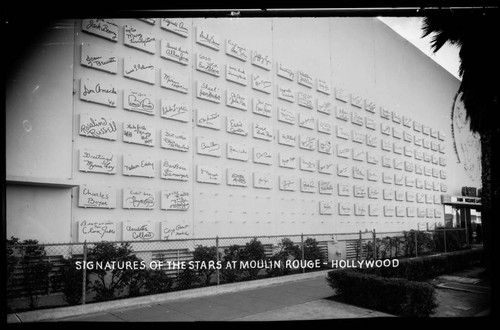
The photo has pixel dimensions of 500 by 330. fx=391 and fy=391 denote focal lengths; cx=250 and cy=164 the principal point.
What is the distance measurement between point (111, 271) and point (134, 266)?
0.53 meters

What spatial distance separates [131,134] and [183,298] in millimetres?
3985

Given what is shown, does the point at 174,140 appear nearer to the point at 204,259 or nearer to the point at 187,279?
the point at 204,259

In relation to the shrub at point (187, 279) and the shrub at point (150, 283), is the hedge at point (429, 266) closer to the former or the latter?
the shrub at point (187, 279)

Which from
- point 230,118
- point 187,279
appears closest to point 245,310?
point 187,279

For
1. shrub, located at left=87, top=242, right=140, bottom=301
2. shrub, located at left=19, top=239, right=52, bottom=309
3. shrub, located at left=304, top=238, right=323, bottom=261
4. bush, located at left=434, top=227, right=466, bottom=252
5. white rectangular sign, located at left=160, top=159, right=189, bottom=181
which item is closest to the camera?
shrub, located at left=19, top=239, right=52, bottom=309

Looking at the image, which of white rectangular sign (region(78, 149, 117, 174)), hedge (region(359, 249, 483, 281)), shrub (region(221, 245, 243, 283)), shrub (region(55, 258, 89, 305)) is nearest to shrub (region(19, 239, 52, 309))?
shrub (region(55, 258, 89, 305))

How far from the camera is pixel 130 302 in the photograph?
7293 mm

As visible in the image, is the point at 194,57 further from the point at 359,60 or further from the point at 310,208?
the point at 359,60

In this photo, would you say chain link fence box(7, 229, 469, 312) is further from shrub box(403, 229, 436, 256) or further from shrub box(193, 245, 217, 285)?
shrub box(403, 229, 436, 256)

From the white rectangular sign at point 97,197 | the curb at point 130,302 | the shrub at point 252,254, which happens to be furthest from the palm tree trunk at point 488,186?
the white rectangular sign at point 97,197

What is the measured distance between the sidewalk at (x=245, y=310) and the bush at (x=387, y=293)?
10.4 inches

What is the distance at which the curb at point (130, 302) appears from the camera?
6.29m

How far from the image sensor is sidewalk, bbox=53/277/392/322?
6.72 meters

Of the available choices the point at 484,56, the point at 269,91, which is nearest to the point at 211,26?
the point at 269,91
